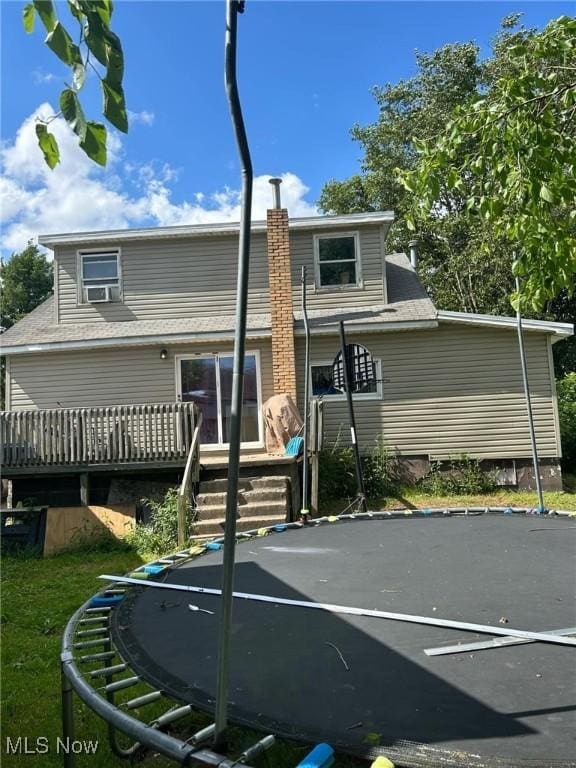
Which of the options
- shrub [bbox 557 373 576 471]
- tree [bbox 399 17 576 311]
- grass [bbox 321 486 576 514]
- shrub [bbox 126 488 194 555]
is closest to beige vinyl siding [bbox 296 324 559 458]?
grass [bbox 321 486 576 514]

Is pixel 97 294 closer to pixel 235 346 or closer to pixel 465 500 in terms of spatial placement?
pixel 465 500

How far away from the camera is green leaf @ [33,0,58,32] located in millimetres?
1028

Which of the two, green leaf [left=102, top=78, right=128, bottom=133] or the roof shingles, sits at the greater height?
the roof shingles

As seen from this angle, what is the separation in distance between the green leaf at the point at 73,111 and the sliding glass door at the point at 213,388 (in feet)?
28.8

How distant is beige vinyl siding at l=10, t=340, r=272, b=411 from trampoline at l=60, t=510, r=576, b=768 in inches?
236

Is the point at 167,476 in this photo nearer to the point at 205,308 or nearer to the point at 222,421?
the point at 222,421

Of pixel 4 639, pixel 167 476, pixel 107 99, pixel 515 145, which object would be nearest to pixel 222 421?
pixel 167 476

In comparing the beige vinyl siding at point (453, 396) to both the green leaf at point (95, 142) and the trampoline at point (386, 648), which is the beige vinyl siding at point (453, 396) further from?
the green leaf at point (95, 142)

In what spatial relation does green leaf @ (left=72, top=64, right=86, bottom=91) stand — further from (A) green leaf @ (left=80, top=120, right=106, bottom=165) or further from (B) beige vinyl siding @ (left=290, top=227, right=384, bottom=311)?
(B) beige vinyl siding @ (left=290, top=227, right=384, bottom=311)

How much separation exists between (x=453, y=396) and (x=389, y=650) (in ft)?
25.7

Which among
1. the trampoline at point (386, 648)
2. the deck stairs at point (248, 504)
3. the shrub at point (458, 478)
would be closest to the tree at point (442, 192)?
the shrub at point (458, 478)

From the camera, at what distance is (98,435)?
7914 millimetres

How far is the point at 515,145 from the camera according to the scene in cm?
332

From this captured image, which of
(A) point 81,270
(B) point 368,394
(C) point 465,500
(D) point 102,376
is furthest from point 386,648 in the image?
(A) point 81,270
